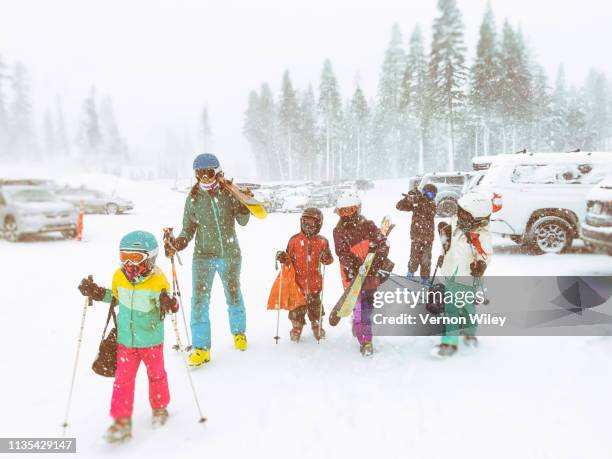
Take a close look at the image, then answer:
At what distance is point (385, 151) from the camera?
62.0 metres

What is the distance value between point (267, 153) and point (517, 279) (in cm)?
5856

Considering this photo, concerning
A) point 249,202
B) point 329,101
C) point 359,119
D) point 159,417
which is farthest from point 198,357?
point 359,119

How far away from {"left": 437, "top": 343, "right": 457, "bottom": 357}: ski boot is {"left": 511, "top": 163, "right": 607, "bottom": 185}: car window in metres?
6.40

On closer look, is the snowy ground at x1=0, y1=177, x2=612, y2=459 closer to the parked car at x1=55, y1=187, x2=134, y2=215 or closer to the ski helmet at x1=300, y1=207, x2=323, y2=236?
the ski helmet at x1=300, y1=207, x2=323, y2=236

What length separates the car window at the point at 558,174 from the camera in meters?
9.33

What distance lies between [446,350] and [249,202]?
2.53m

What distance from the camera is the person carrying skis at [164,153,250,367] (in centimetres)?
441

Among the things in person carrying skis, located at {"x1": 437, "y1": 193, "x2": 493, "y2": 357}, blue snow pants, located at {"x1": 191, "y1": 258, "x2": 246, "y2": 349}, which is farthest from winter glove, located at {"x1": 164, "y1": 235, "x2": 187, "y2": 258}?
person carrying skis, located at {"x1": 437, "y1": 193, "x2": 493, "y2": 357}

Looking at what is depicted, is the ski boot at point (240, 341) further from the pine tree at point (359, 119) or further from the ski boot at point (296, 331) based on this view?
the pine tree at point (359, 119)

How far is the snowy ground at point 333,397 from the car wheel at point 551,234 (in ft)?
17.2

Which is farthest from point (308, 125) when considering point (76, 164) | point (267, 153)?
point (76, 164)

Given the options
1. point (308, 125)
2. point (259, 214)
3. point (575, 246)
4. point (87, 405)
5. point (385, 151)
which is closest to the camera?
point (87, 405)

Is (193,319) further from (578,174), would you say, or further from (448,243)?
(578,174)

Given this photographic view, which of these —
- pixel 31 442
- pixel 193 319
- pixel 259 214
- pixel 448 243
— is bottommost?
pixel 31 442
